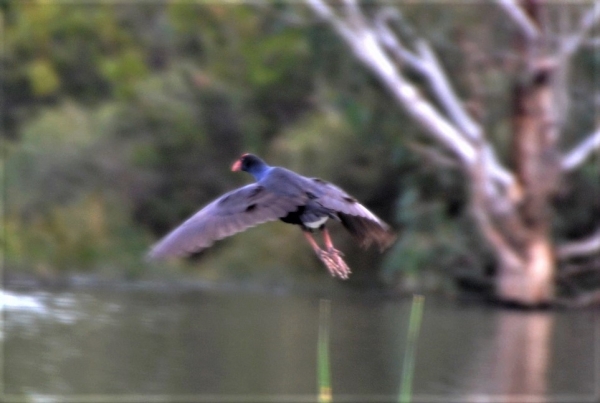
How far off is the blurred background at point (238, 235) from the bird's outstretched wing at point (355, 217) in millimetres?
7450

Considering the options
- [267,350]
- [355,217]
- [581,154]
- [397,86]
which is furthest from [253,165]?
[581,154]

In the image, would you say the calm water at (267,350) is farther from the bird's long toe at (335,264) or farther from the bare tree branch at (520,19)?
the bird's long toe at (335,264)

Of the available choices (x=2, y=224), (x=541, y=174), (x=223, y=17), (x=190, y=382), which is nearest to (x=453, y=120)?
(x=541, y=174)

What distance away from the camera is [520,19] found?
20500 millimetres

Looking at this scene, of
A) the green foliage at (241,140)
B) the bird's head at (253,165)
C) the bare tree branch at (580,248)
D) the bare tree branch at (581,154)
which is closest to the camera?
the bird's head at (253,165)

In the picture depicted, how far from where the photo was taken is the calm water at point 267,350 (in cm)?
1301

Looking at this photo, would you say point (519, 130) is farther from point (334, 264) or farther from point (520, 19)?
point (334, 264)

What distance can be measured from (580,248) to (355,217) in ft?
54.0

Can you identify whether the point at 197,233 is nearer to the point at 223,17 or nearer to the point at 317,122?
the point at 317,122

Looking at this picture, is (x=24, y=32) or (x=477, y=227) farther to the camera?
(x=24, y=32)

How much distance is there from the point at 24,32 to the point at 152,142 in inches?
265

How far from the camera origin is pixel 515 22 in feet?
68.5

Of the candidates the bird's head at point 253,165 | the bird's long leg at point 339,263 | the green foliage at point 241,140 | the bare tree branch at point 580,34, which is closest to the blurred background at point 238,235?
the green foliage at point 241,140

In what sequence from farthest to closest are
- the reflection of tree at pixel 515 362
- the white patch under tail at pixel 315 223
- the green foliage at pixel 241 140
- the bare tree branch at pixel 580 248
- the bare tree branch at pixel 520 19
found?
1. the green foliage at pixel 241 140
2. the bare tree branch at pixel 580 248
3. the bare tree branch at pixel 520 19
4. the reflection of tree at pixel 515 362
5. the white patch under tail at pixel 315 223
